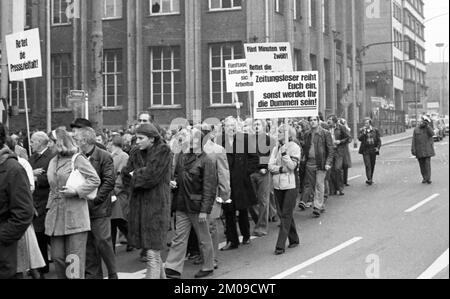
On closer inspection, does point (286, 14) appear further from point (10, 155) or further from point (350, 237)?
point (10, 155)

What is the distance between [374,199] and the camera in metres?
12.9

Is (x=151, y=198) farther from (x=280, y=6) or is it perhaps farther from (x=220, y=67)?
(x=220, y=67)

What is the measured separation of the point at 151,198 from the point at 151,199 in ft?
0.03

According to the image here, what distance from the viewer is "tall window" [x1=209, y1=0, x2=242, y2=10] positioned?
27.1m

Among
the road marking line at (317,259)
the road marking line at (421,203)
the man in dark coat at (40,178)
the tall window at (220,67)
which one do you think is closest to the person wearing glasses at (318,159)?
the road marking line at (421,203)

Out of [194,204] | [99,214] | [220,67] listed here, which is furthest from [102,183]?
[220,67]

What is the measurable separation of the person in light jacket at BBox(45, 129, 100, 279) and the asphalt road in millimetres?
1339

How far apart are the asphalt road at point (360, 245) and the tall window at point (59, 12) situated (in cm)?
1695

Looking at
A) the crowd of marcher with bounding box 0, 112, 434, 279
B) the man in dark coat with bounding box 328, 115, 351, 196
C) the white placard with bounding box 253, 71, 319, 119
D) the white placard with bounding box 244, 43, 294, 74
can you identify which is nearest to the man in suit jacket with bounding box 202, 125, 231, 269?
the crowd of marcher with bounding box 0, 112, 434, 279

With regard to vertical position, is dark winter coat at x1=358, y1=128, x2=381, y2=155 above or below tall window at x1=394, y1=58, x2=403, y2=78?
below

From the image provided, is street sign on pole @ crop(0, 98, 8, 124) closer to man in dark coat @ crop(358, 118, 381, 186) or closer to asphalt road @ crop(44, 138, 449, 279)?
asphalt road @ crop(44, 138, 449, 279)

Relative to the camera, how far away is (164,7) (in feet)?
93.6

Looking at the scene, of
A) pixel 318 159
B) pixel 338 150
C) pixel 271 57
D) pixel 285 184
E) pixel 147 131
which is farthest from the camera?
pixel 338 150
